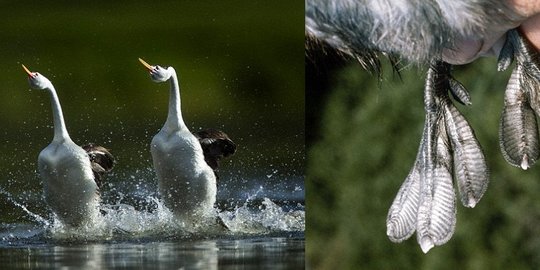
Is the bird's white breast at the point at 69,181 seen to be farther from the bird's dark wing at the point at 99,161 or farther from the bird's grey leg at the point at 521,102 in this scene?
the bird's grey leg at the point at 521,102

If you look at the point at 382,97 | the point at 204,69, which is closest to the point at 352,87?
the point at 382,97

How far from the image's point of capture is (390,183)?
6.05m

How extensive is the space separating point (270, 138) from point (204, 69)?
1.40ft

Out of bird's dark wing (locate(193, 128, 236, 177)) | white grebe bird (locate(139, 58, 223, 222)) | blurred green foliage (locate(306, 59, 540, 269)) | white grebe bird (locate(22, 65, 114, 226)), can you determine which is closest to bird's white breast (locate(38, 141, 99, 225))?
white grebe bird (locate(22, 65, 114, 226))

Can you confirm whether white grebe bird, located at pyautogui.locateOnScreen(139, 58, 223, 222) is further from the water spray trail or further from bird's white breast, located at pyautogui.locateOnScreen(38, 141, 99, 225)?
the water spray trail

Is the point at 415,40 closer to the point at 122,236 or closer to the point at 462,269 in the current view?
the point at 462,269

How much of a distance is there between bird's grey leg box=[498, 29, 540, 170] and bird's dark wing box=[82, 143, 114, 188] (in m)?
1.74

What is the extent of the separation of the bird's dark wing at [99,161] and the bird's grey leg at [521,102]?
1739 mm

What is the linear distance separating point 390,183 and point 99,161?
1.29 meters

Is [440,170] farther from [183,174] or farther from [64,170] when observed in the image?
[64,170]

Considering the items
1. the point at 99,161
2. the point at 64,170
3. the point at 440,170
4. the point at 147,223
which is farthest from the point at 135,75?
the point at 440,170

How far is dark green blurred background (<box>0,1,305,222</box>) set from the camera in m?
6.12

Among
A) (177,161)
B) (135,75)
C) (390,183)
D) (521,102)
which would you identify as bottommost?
(390,183)

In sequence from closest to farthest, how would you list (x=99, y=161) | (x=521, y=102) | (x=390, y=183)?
(x=521, y=102) < (x=390, y=183) < (x=99, y=161)
